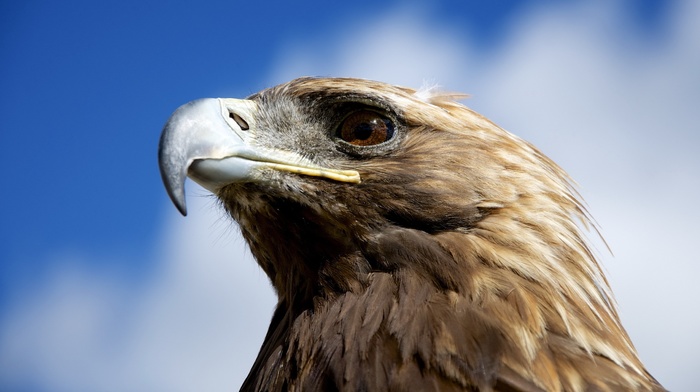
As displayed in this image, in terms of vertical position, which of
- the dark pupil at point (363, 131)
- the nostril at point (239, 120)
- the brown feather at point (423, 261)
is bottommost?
the brown feather at point (423, 261)

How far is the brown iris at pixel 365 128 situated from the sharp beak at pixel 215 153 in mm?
166

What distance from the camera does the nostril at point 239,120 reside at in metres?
3.18

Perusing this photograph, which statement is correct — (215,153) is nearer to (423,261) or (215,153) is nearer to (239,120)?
(239,120)

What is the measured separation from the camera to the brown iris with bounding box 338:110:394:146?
3.20m

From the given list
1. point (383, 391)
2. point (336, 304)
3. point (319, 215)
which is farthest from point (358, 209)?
point (383, 391)

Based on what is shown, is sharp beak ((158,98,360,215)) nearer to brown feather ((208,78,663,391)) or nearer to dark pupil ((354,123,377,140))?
brown feather ((208,78,663,391))

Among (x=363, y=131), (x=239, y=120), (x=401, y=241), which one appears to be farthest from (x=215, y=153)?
(x=401, y=241)

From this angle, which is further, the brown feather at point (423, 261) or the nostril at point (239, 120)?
the nostril at point (239, 120)

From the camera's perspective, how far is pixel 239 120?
3.20 meters

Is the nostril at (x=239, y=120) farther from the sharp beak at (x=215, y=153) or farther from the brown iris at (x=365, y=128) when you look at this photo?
the brown iris at (x=365, y=128)

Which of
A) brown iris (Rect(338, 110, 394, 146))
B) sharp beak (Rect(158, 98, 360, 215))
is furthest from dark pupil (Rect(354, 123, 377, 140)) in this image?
sharp beak (Rect(158, 98, 360, 215))

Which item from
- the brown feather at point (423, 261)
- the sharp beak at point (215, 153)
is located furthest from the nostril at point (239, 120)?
the brown feather at point (423, 261)

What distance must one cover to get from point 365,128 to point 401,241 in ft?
1.66

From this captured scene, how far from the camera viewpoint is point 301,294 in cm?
316
